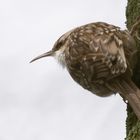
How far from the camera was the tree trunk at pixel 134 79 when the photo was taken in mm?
5992

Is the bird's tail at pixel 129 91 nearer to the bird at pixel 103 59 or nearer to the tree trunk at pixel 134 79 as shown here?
the bird at pixel 103 59

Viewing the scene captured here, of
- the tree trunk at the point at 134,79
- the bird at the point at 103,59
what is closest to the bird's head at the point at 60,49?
the bird at the point at 103,59

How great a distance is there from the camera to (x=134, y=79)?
619cm

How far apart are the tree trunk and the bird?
3.7 inches

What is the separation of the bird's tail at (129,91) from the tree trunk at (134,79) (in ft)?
0.39

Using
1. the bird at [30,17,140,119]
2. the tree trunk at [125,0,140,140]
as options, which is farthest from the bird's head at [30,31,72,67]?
the tree trunk at [125,0,140,140]

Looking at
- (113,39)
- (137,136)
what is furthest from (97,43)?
(137,136)

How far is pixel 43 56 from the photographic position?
6.75 meters

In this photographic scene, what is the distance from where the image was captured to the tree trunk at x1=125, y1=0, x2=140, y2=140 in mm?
5992

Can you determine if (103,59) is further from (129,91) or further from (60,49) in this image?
(60,49)

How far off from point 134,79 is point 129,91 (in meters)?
0.24

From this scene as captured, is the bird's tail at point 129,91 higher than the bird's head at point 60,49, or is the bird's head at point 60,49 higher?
the bird's head at point 60,49

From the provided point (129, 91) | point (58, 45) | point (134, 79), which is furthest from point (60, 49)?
point (129, 91)

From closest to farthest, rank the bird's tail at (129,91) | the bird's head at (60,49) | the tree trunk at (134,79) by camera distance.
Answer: the bird's tail at (129,91) → the tree trunk at (134,79) → the bird's head at (60,49)
